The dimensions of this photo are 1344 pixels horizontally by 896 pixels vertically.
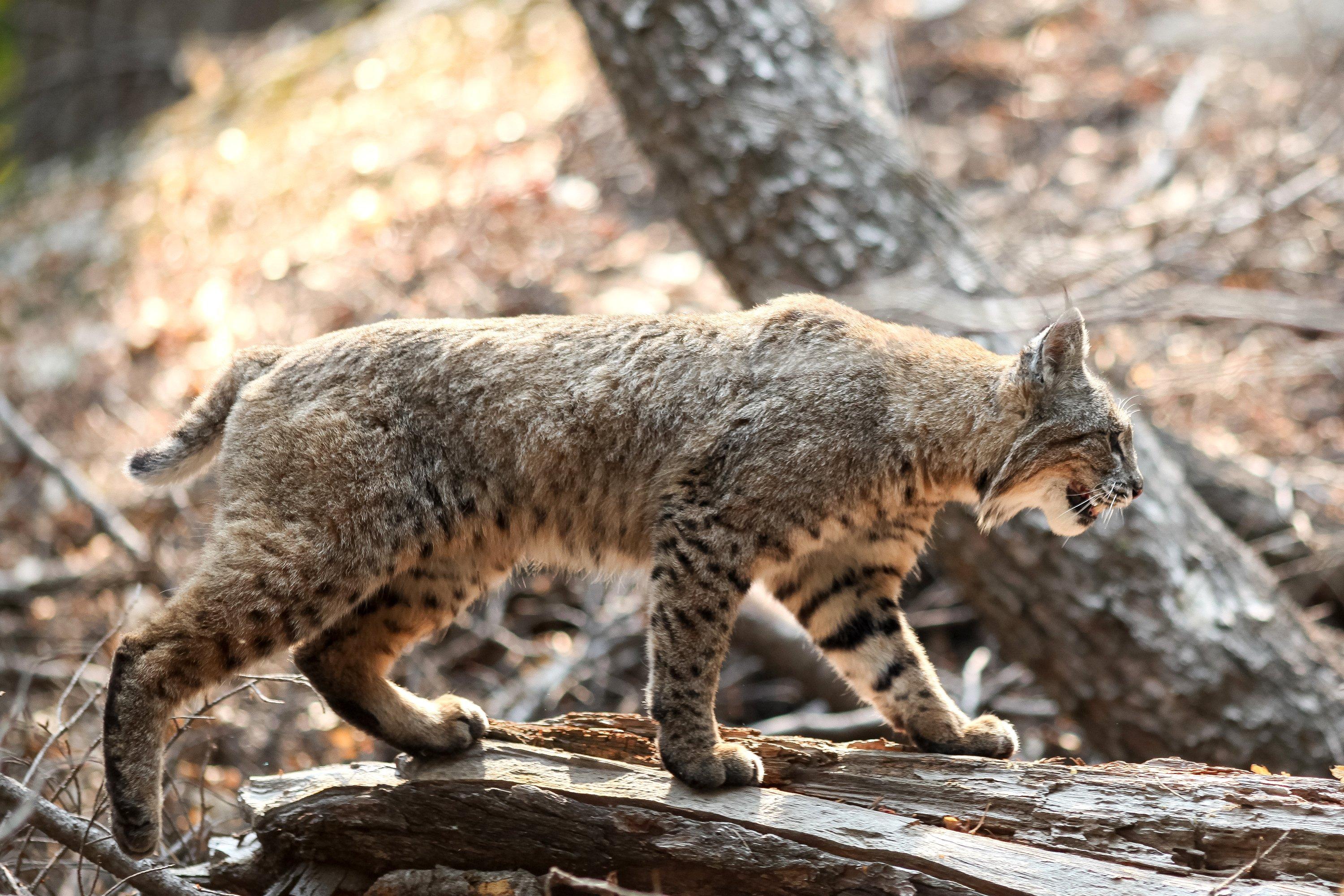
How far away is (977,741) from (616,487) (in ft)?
5.59

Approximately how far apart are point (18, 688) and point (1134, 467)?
6.04m

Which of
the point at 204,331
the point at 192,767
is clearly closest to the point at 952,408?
the point at 192,767

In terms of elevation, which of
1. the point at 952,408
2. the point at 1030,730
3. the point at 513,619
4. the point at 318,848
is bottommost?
the point at 1030,730

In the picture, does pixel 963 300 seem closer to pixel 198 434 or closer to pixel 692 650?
pixel 692 650

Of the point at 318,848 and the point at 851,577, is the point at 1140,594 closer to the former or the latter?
the point at 851,577

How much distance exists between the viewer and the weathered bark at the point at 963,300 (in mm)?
5461

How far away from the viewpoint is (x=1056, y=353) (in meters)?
4.56

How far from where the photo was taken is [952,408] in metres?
4.64

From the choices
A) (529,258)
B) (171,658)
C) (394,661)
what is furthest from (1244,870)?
(529,258)

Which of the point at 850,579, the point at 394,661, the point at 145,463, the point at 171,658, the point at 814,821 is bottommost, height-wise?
the point at 814,821

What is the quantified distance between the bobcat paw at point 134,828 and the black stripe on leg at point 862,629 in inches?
105

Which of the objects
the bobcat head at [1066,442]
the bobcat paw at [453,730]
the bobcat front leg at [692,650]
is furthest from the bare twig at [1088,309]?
the bobcat paw at [453,730]

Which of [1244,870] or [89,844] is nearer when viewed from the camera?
[1244,870]

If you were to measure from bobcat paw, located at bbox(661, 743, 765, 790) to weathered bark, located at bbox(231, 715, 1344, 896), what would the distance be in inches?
1.7
